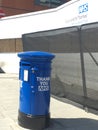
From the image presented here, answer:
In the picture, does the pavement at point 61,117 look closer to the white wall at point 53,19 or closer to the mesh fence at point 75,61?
the mesh fence at point 75,61

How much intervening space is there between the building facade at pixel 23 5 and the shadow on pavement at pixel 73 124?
30689 millimetres

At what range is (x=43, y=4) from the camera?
136ft

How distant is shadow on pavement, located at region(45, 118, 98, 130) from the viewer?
7578mm

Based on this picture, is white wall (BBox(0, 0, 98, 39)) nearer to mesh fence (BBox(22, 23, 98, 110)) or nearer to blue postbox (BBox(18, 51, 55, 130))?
mesh fence (BBox(22, 23, 98, 110))

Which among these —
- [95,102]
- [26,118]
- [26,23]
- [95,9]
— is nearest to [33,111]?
[26,118]

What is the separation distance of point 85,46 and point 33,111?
94.6 inches

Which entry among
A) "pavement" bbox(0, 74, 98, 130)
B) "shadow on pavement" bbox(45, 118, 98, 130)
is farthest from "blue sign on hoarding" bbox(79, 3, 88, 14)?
"shadow on pavement" bbox(45, 118, 98, 130)

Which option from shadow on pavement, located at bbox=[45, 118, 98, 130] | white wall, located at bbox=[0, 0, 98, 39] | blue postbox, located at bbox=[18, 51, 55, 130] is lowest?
shadow on pavement, located at bbox=[45, 118, 98, 130]

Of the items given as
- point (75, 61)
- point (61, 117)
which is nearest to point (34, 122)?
point (61, 117)

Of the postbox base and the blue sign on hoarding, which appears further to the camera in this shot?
the blue sign on hoarding

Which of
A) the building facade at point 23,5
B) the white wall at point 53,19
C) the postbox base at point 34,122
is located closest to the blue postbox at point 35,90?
the postbox base at point 34,122

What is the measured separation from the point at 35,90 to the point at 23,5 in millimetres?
34102

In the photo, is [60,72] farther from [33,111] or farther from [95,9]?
[95,9]

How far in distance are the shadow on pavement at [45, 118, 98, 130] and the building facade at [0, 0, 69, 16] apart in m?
30.7
